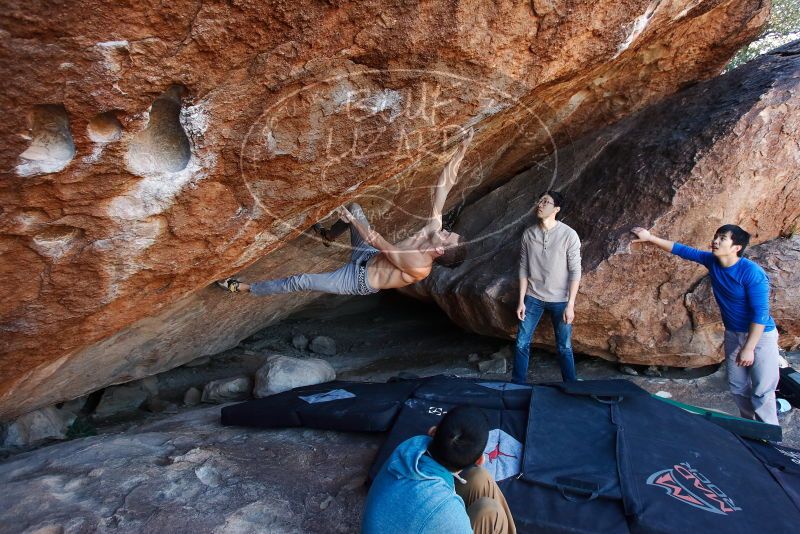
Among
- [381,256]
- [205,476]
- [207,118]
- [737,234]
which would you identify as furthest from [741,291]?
[205,476]

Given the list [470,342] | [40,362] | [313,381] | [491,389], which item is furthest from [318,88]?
[470,342]

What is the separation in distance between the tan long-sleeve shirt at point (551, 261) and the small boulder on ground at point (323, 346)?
313 centimetres

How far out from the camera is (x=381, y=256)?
385cm

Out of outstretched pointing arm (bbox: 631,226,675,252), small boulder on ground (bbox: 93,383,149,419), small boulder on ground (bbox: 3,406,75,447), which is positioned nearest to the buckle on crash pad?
outstretched pointing arm (bbox: 631,226,675,252)

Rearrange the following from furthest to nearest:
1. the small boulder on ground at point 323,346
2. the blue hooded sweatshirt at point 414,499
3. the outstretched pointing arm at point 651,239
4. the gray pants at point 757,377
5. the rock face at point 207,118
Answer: the small boulder on ground at point 323,346, the outstretched pointing arm at point 651,239, the gray pants at point 757,377, the rock face at point 207,118, the blue hooded sweatshirt at point 414,499

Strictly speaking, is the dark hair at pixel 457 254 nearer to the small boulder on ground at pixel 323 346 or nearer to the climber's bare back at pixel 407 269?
the climber's bare back at pixel 407 269

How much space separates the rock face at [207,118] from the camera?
2154 mm

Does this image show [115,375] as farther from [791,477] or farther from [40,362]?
[791,477]

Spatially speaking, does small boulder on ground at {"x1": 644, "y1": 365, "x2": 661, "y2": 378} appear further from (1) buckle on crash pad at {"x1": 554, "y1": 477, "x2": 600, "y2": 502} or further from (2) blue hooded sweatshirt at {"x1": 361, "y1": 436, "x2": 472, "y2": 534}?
(2) blue hooded sweatshirt at {"x1": 361, "y1": 436, "x2": 472, "y2": 534}

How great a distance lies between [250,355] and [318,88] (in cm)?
436

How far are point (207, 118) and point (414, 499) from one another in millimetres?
1924

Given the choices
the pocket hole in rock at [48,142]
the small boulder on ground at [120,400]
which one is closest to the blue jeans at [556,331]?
the pocket hole in rock at [48,142]

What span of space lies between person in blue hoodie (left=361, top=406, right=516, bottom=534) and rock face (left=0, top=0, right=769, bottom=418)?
1.70 metres

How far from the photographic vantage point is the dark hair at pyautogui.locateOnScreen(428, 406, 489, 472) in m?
1.86
